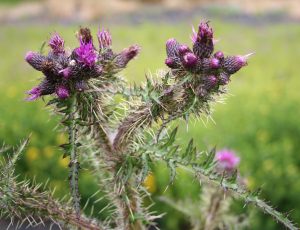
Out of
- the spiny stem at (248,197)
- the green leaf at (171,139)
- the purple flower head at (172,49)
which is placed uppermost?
the purple flower head at (172,49)

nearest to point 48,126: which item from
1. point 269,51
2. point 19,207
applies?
point 19,207

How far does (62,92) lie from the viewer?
49.1 inches

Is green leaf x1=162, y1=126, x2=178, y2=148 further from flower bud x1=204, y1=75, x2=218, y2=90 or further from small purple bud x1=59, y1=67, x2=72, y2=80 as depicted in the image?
small purple bud x1=59, y1=67, x2=72, y2=80

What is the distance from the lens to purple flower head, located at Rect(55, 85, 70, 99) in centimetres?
124

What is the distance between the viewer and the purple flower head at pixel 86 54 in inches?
50.5

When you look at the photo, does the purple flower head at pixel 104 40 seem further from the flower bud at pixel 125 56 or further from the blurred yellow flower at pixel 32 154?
the blurred yellow flower at pixel 32 154

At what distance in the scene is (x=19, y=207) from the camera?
4.57ft

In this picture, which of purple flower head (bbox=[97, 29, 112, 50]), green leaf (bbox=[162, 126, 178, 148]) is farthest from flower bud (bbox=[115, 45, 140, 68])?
green leaf (bbox=[162, 126, 178, 148])

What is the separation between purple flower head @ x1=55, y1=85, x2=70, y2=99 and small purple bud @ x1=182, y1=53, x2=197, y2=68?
0.31 meters

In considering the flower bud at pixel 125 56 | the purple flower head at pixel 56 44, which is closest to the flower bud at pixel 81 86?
the purple flower head at pixel 56 44

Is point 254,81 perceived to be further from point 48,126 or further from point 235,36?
point 48,126

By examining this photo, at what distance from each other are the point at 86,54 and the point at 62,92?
0.13 m

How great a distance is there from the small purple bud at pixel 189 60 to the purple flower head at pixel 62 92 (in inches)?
12.3

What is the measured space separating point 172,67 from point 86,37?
0.26m
